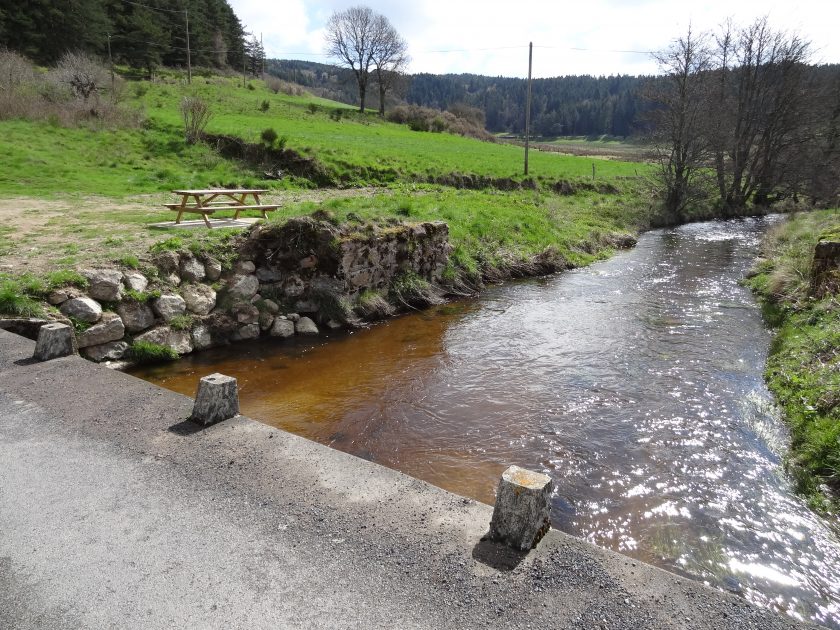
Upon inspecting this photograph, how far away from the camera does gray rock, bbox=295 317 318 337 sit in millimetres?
9937

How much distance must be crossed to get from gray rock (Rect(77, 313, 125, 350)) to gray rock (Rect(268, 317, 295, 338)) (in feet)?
8.04

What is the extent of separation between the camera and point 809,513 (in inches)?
194

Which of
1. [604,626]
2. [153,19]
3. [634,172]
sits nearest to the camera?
[604,626]

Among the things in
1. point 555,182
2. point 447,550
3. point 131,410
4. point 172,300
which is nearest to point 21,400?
point 131,410

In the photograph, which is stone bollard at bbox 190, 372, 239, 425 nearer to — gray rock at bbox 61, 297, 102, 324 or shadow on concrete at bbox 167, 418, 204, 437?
shadow on concrete at bbox 167, 418, 204, 437

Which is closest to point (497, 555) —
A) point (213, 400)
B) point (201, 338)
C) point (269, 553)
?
point (269, 553)

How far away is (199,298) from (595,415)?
21.3ft

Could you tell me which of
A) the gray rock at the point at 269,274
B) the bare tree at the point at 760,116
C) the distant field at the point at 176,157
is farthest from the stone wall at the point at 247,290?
the bare tree at the point at 760,116

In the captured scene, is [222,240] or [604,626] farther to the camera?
[222,240]

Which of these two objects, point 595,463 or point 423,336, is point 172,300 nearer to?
point 423,336

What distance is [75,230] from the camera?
34.3 feet

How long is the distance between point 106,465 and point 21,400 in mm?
1740

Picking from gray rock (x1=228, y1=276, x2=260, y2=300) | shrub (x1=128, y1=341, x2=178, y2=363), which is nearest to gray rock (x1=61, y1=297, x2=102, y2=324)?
shrub (x1=128, y1=341, x2=178, y2=363)

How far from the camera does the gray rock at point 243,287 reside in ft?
31.4
